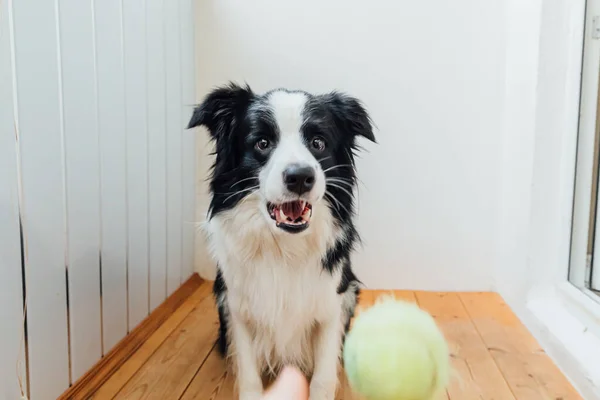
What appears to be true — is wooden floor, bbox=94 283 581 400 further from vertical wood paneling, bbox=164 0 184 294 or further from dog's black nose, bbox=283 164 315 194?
dog's black nose, bbox=283 164 315 194

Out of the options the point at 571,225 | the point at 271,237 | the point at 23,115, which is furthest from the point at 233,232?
the point at 571,225

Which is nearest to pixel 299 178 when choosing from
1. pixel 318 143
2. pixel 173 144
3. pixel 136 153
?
pixel 318 143

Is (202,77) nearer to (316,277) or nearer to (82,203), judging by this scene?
(82,203)

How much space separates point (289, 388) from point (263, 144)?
0.61 meters

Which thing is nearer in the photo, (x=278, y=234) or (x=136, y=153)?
(x=278, y=234)

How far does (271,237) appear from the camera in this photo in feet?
4.54

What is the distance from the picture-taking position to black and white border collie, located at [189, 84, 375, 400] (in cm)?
133

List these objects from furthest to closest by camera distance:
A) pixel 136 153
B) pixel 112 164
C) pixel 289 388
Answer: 1. pixel 136 153
2. pixel 112 164
3. pixel 289 388

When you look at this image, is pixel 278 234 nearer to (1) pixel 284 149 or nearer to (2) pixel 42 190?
(1) pixel 284 149

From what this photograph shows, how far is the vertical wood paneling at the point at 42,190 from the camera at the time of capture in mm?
1115

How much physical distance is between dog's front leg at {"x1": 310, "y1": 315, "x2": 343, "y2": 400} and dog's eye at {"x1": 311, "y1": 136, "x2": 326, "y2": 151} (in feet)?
1.57

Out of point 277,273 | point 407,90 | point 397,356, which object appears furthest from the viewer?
point 407,90

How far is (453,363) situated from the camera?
160cm

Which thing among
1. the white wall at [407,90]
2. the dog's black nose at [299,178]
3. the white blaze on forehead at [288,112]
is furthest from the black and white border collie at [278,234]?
the white wall at [407,90]
